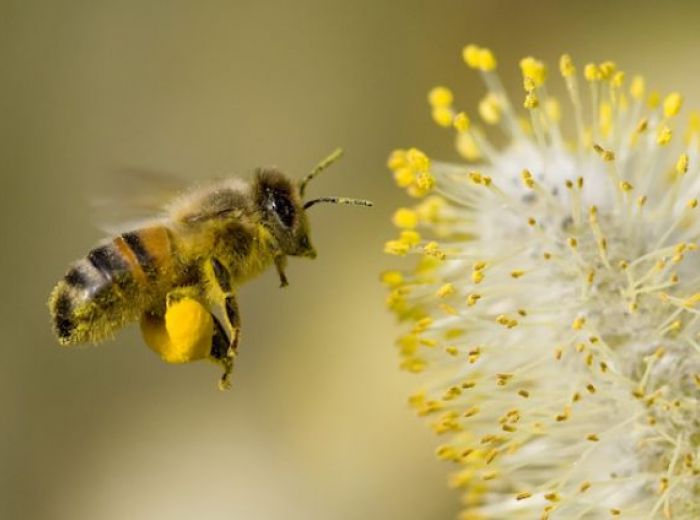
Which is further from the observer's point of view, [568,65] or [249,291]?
[249,291]

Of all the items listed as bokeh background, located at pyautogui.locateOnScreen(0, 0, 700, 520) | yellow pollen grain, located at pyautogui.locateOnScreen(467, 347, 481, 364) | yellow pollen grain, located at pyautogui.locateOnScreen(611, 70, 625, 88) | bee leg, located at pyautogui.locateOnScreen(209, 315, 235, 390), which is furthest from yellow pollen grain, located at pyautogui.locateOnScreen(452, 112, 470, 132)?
bokeh background, located at pyautogui.locateOnScreen(0, 0, 700, 520)

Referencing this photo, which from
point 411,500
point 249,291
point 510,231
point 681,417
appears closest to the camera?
point 681,417

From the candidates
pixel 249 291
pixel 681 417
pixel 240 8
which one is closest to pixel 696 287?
pixel 681 417

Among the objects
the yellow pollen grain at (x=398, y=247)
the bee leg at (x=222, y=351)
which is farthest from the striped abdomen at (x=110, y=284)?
the yellow pollen grain at (x=398, y=247)

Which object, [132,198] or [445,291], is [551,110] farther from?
[132,198]

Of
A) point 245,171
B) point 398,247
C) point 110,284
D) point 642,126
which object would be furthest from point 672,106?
point 245,171

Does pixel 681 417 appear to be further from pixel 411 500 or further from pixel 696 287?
pixel 411 500

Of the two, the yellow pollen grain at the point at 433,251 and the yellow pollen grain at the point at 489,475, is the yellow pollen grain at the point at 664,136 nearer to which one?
the yellow pollen grain at the point at 433,251
